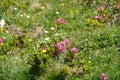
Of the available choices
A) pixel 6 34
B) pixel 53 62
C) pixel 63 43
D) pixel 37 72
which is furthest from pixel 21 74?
pixel 6 34

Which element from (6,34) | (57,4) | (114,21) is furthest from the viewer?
(57,4)

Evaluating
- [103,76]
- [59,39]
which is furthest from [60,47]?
[103,76]

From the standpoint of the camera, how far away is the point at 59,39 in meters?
9.41

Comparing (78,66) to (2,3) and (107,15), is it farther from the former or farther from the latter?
(2,3)

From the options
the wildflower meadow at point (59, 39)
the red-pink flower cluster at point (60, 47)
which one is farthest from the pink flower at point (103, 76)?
the red-pink flower cluster at point (60, 47)

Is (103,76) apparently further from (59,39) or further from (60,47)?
(59,39)

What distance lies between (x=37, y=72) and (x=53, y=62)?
64 centimetres

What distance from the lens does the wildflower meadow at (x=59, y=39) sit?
306 inches

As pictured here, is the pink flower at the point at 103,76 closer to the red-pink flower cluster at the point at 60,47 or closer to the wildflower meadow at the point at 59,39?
the wildflower meadow at the point at 59,39

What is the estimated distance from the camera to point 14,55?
341 inches

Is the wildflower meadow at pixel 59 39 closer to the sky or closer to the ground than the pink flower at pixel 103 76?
closer to the sky

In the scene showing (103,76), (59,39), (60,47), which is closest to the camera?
(103,76)

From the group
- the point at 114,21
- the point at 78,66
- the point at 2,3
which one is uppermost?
the point at 2,3

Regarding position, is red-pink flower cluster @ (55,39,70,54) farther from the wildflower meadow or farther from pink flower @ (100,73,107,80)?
pink flower @ (100,73,107,80)
